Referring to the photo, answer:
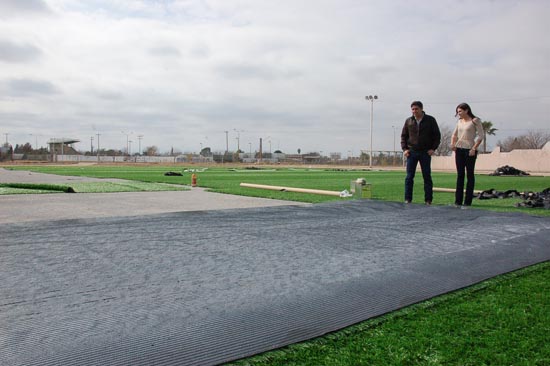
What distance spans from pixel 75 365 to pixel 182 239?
231 centimetres

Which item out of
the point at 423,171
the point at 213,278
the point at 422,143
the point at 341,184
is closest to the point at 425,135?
the point at 422,143

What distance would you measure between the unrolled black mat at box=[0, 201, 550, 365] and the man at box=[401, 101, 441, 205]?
2.34 m

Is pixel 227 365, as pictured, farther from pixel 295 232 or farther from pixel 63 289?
pixel 295 232

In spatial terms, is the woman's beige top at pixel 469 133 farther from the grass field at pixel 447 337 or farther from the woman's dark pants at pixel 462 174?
the grass field at pixel 447 337

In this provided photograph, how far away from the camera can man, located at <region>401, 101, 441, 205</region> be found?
728 cm

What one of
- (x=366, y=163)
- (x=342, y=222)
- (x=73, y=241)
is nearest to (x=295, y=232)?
(x=342, y=222)

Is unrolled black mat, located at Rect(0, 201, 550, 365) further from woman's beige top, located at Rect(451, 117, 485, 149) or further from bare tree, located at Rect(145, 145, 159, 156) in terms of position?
bare tree, located at Rect(145, 145, 159, 156)

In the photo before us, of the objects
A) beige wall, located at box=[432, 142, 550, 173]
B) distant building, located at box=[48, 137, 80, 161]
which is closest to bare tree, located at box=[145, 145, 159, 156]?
distant building, located at box=[48, 137, 80, 161]

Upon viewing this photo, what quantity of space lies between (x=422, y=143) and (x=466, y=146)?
0.68 m

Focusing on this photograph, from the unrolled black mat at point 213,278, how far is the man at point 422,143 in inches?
92.0

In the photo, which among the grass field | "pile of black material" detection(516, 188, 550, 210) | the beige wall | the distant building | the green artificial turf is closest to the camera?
the grass field

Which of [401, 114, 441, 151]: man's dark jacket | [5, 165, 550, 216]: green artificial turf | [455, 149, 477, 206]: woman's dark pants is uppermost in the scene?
[401, 114, 441, 151]: man's dark jacket

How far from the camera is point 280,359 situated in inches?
65.1

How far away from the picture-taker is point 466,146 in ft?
23.4
